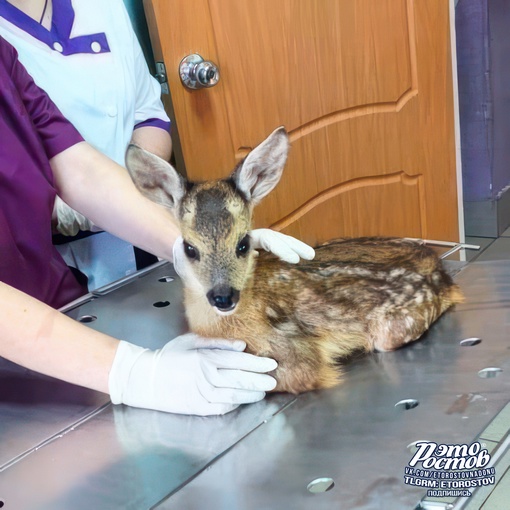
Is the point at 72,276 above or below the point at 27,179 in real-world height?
below

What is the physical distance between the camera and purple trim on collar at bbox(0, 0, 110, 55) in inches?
72.9

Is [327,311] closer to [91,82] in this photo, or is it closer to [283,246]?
[283,246]

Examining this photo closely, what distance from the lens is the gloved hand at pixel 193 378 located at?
1.05 metres

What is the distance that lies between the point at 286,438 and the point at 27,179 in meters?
0.75

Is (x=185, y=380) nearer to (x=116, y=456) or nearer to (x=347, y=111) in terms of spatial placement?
(x=116, y=456)

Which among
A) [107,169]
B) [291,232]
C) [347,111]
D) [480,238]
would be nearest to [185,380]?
[107,169]

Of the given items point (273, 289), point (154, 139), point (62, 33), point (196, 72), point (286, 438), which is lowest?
point (286, 438)

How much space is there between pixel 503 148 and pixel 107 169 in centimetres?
250

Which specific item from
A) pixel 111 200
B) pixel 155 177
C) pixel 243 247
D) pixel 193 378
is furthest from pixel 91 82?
pixel 193 378

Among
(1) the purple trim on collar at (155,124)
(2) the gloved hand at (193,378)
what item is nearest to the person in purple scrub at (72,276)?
(2) the gloved hand at (193,378)

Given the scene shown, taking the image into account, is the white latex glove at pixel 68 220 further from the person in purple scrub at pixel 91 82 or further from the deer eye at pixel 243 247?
the deer eye at pixel 243 247

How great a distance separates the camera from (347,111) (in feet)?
8.82

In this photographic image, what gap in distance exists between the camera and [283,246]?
1239 millimetres

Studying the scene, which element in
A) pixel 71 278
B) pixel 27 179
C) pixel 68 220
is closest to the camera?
pixel 27 179
